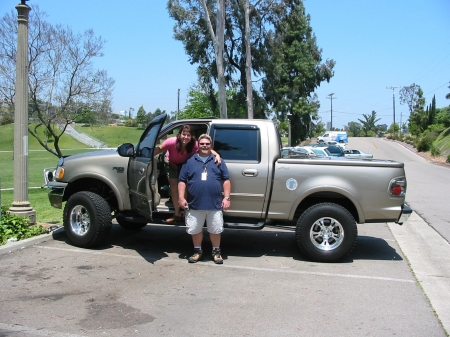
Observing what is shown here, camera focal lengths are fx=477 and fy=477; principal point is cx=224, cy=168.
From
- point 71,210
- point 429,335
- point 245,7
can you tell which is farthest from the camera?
point 245,7

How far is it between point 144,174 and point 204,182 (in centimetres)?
85

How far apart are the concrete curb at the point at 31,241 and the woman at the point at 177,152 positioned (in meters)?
2.15

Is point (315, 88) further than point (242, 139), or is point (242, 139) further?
point (315, 88)

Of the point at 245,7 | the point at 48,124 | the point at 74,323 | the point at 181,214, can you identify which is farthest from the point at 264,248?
the point at 245,7

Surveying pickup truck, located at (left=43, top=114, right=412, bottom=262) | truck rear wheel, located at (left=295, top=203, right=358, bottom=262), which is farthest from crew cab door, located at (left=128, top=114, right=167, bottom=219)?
truck rear wheel, located at (left=295, top=203, right=358, bottom=262)

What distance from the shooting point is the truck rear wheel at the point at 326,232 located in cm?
648

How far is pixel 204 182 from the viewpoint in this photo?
632 cm

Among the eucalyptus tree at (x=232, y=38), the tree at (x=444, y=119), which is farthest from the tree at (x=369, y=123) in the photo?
the eucalyptus tree at (x=232, y=38)

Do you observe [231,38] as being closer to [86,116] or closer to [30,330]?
[86,116]

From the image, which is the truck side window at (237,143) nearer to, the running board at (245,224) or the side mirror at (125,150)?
the running board at (245,224)

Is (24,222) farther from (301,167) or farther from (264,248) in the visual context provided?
(301,167)

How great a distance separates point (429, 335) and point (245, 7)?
81.3 feet

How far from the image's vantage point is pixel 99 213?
22.9ft

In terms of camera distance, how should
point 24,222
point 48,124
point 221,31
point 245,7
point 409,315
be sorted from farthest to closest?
1. point 245,7
2. point 221,31
3. point 48,124
4. point 24,222
5. point 409,315
